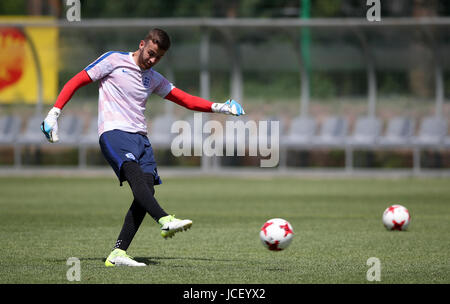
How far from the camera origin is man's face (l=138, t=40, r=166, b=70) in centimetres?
775

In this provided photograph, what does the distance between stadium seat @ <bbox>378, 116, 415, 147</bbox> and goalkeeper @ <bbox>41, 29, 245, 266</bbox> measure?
1433cm

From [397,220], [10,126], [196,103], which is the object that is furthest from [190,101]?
[10,126]

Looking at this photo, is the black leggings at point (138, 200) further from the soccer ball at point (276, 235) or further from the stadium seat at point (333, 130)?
the stadium seat at point (333, 130)

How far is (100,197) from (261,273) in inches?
369

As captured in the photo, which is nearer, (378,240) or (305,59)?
(378,240)

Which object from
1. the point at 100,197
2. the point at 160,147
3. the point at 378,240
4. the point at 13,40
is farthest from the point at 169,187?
the point at 378,240

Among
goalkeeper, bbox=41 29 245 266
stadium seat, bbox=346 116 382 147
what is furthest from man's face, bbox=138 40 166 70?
stadium seat, bbox=346 116 382 147

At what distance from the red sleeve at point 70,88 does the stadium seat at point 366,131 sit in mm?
14854

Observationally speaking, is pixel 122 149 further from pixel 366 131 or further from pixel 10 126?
pixel 10 126
